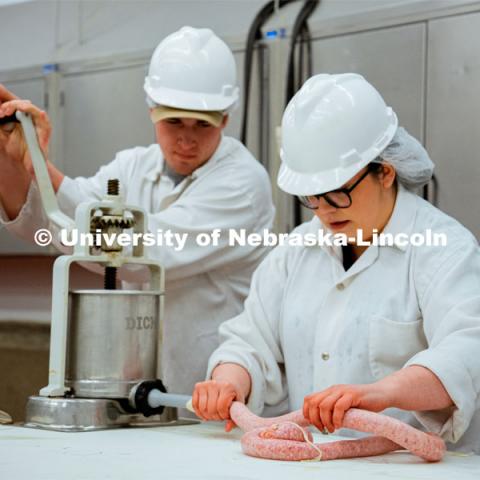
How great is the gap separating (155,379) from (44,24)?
105 inches

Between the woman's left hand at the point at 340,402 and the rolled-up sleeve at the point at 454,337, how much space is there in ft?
0.37

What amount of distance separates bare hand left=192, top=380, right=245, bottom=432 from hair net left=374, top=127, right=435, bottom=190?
55 centimetres

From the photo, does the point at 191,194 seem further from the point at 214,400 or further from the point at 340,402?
the point at 340,402

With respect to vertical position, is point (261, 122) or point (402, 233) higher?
point (261, 122)

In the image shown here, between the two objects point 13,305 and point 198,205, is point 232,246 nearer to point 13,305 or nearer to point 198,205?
point 198,205

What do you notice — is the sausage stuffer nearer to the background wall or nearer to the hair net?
the hair net

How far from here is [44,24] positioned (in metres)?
4.30

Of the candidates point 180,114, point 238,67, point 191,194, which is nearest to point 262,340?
point 191,194

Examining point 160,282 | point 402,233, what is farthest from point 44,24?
point 402,233

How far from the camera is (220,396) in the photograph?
75.3 inches

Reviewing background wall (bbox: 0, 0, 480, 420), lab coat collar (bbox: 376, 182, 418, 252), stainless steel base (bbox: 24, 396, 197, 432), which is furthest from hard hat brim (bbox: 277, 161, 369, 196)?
background wall (bbox: 0, 0, 480, 420)

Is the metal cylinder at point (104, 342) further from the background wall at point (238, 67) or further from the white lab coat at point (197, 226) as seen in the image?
the background wall at point (238, 67)

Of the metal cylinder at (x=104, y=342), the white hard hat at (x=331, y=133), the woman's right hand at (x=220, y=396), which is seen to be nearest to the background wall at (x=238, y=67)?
the white hard hat at (x=331, y=133)

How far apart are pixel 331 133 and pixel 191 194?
2.47 feet
